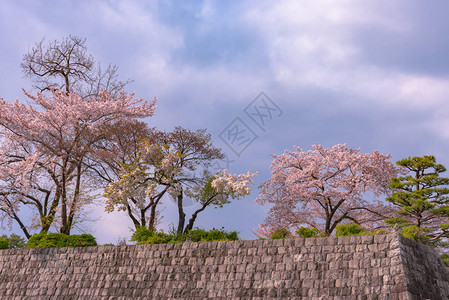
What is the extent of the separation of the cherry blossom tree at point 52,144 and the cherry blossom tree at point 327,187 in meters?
10.5

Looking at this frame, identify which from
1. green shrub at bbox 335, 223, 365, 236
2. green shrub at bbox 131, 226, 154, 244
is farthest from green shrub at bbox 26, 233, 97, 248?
green shrub at bbox 335, 223, 365, 236

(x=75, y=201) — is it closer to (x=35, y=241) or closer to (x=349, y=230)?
(x=35, y=241)

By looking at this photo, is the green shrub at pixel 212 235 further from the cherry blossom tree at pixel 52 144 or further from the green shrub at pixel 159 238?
the cherry blossom tree at pixel 52 144

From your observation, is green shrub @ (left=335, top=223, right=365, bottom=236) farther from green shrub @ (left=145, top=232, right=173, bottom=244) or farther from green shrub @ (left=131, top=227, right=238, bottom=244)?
green shrub @ (left=145, top=232, right=173, bottom=244)

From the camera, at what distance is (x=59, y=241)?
2122 centimetres

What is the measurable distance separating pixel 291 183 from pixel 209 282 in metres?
14.1

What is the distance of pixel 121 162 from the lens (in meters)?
24.5

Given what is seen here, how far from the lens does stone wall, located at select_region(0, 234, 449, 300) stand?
14242mm

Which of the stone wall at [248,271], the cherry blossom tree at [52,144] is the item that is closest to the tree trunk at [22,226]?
the cherry blossom tree at [52,144]

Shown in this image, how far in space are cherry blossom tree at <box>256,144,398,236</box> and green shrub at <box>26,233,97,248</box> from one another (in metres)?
12.6

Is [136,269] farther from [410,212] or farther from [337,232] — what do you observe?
[410,212]

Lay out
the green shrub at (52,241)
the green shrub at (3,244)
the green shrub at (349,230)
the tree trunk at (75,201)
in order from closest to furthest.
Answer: the green shrub at (349,230)
the green shrub at (52,241)
the green shrub at (3,244)
the tree trunk at (75,201)

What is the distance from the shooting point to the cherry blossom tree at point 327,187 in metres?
27.8

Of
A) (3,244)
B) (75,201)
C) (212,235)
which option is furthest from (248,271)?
(3,244)
